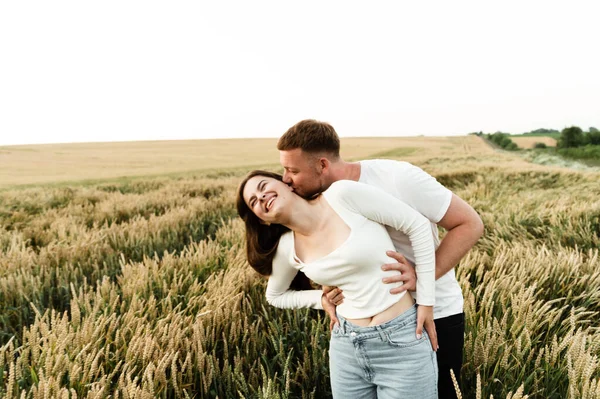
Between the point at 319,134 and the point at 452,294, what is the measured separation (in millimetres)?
969

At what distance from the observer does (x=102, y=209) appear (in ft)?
20.3

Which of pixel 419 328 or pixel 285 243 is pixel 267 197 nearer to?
pixel 285 243

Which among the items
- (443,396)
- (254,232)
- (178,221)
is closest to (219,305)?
(254,232)

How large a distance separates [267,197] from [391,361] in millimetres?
835

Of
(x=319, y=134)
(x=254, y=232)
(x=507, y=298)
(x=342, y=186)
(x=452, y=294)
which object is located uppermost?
(x=319, y=134)

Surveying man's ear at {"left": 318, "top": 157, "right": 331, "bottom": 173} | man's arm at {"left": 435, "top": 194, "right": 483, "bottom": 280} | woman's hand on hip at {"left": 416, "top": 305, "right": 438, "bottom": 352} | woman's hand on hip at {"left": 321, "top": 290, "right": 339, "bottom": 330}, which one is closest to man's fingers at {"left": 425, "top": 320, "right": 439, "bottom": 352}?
woman's hand on hip at {"left": 416, "top": 305, "right": 438, "bottom": 352}

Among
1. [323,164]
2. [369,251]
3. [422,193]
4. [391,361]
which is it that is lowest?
[391,361]

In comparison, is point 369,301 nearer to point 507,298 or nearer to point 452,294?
point 452,294

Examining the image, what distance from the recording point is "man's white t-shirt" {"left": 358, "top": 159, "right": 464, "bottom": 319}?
1.69 meters

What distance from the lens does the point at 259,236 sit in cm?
188

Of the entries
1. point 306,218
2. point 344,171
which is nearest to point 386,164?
point 344,171

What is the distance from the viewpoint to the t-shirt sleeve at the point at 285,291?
1.83m

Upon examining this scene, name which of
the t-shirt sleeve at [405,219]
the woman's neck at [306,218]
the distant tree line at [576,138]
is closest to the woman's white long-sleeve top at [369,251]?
the t-shirt sleeve at [405,219]

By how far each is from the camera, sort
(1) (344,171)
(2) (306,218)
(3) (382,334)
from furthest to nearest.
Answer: (1) (344,171)
(2) (306,218)
(3) (382,334)
